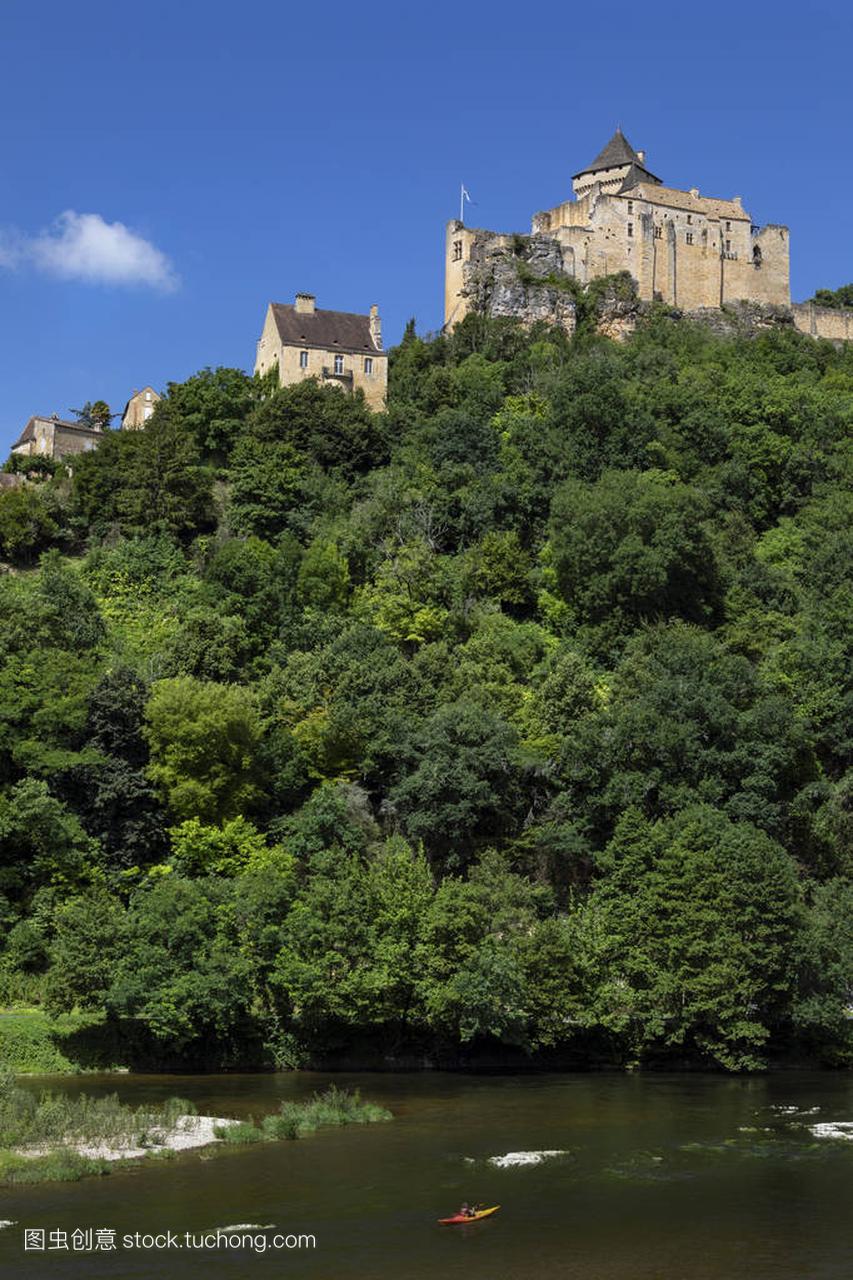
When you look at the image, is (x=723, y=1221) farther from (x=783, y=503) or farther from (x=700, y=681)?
(x=783, y=503)

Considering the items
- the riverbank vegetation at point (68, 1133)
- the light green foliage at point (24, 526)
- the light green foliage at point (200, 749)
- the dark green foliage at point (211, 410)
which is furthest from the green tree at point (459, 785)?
the dark green foliage at point (211, 410)

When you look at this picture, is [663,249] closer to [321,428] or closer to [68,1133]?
[321,428]

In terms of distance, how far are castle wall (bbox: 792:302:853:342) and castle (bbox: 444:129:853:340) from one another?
0.25 ft

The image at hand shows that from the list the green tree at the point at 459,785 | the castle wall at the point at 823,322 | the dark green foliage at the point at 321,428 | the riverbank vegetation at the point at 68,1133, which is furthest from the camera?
the castle wall at the point at 823,322

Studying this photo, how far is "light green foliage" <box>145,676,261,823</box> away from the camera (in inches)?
1992

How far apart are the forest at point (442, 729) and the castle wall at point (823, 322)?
95.5 feet

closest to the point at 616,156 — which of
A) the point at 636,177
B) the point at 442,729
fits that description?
the point at 636,177

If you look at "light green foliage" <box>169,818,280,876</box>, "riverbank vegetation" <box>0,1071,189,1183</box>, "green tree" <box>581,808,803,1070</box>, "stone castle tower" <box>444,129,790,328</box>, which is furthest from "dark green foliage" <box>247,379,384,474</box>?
"riverbank vegetation" <box>0,1071,189,1183</box>

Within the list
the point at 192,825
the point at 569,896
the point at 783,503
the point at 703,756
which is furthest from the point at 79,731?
the point at 783,503

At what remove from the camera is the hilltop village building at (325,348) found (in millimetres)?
89125

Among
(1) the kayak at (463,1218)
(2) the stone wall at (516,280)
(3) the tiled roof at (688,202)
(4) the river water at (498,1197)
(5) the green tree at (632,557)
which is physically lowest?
(4) the river water at (498,1197)

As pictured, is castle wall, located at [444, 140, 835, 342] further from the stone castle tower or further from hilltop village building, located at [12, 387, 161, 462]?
hilltop village building, located at [12, 387, 161, 462]

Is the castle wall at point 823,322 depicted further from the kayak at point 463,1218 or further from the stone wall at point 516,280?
the kayak at point 463,1218

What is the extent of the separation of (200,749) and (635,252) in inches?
2606
